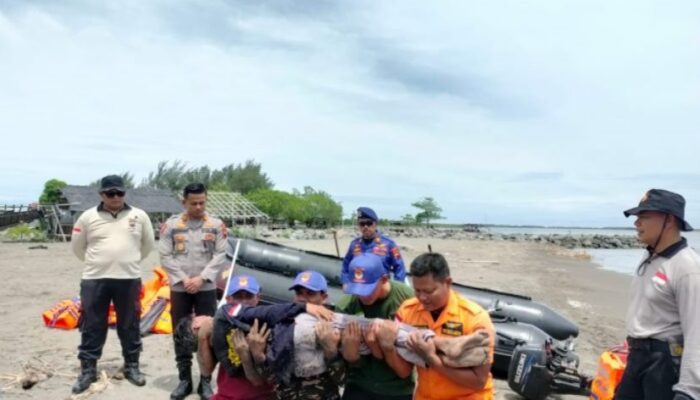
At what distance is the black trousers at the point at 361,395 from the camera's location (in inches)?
116

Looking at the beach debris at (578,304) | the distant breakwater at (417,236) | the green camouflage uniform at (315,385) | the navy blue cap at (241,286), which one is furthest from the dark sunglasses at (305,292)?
the distant breakwater at (417,236)

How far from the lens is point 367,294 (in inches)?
124

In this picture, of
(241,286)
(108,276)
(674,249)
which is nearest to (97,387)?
(108,276)

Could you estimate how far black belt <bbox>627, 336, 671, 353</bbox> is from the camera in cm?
272

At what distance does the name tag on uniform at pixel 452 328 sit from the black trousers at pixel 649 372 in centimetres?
103

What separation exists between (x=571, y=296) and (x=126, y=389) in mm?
12590

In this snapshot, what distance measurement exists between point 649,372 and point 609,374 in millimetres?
875

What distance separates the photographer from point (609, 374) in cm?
358

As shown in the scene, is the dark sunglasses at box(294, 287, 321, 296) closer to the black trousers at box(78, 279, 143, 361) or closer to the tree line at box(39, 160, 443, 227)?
the black trousers at box(78, 279, 143, 361)

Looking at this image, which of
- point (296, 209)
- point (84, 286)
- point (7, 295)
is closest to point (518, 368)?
point (84, 286)

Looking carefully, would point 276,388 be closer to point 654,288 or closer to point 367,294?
point 367,294

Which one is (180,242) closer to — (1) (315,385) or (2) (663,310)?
(1) (315,385)

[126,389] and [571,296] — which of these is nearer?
[126,389]

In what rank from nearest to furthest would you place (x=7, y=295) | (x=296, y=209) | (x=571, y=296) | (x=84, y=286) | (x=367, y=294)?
(x=367, y=294) < (x=84, y=286) < (x=7, y=295) < (x=571, y=296) < (x=296, y=209)
